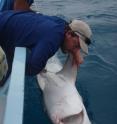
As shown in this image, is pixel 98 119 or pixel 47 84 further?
pixel 98 119

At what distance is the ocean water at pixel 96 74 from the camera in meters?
4.44

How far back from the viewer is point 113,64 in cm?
620

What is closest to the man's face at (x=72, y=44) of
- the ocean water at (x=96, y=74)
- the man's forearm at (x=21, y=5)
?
the ocean water at (x=96, y=74)

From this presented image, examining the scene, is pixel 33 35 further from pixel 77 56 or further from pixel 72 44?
pixel 77 56

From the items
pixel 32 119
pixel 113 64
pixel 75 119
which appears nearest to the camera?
pixel 75 119

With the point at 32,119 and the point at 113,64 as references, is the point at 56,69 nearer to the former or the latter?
the point at 32,119

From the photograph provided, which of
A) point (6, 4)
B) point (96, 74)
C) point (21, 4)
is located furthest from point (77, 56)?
point (96, 74)

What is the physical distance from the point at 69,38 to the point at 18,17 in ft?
1.96

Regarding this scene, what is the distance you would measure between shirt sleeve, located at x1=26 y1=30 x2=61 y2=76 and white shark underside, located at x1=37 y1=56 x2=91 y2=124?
0.99 ft

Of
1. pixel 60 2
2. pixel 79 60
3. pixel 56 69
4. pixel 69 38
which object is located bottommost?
pixel 60 2

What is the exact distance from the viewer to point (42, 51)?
3660 mm

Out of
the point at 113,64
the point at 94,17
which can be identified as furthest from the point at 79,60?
the point at 94,17

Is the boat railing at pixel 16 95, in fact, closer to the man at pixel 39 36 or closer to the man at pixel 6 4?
the man at pixel 39 36

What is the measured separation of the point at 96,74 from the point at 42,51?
2307 millimetres
